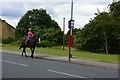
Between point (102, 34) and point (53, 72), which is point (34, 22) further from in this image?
point (53, 72)

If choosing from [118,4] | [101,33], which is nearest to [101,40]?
[101,33]

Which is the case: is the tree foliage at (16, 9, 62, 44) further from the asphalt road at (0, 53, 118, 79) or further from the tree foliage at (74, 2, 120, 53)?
the asphalt road at (0, 53, 118, 79)

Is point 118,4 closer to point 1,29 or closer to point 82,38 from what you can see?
point 82,38

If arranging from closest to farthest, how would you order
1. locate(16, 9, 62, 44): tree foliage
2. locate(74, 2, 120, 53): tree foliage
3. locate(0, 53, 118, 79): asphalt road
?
1. locate(0, 53, 118, 79): asphalt road
2. locate(74, 2, 120, 53): tree foliage
3. locate(16, 9, 62, 44): tree foliage

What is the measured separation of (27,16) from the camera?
102 meters

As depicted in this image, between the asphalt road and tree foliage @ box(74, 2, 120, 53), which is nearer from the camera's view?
the asphalt road

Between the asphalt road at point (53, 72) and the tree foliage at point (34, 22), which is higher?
the tree foliage at point (34, 22)

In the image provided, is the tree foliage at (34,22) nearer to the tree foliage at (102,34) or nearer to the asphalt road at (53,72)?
the tree foliage at (102,34)

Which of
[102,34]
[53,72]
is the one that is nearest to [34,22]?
[102,34]

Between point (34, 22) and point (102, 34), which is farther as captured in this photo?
point (34, 22)

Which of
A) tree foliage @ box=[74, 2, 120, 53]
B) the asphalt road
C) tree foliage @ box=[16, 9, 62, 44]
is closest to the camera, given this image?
the asphalt road

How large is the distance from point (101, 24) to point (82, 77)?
2896 centimetres

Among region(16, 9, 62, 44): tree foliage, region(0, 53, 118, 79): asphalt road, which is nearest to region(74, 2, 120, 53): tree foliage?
region(0, 53, 118, 79): asphalt road

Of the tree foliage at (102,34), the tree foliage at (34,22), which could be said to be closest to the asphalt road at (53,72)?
the tree foliage at (102,34)
